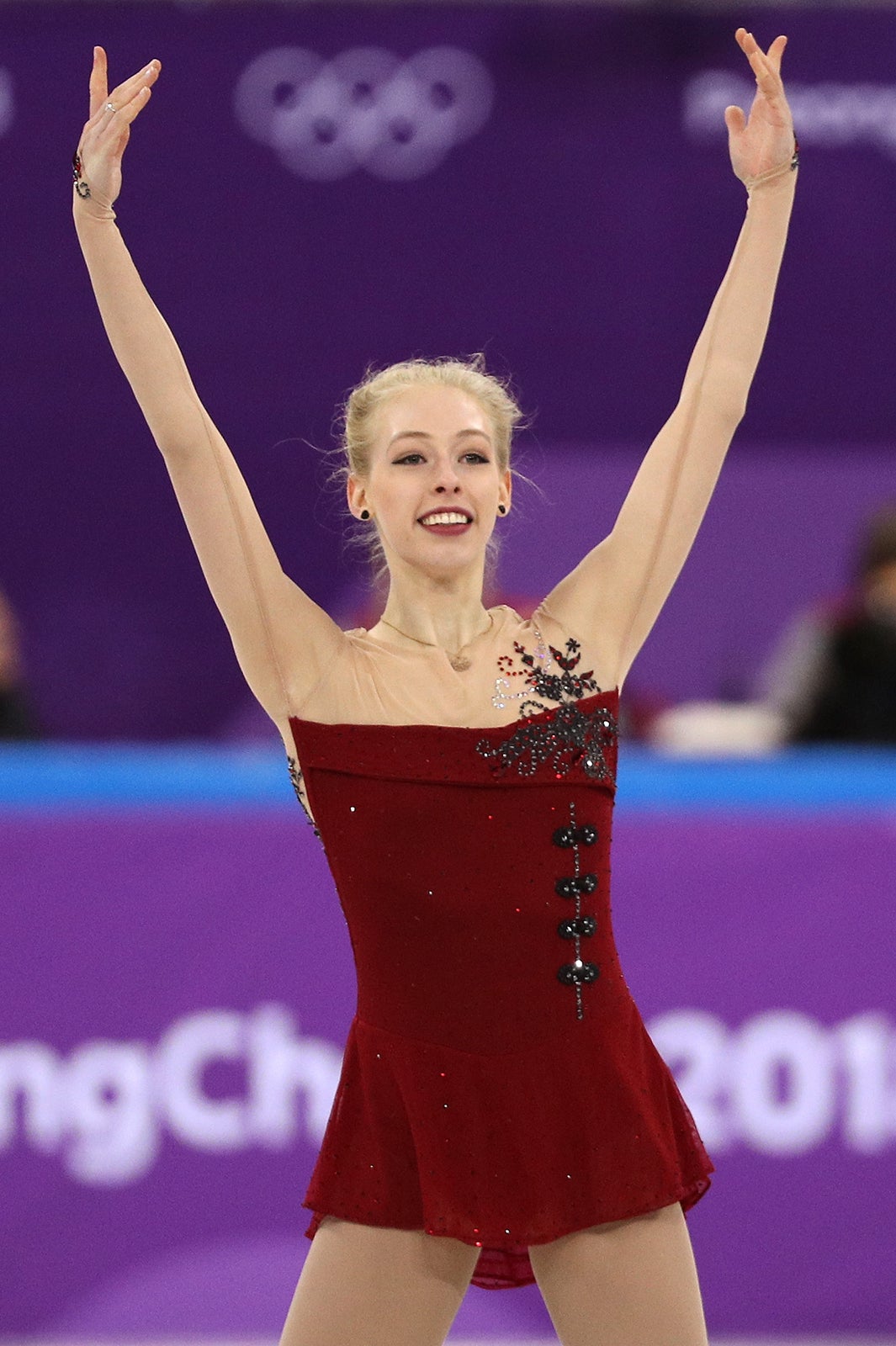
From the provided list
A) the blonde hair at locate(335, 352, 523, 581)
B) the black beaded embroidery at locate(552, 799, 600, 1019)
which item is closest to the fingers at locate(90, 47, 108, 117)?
the blonde hair at locate(335, 352, 523, 581)

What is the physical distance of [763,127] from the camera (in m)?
2.39

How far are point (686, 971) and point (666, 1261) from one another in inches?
62.5

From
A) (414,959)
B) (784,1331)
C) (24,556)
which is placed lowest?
(784,1331)

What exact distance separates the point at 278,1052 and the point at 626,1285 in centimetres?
164

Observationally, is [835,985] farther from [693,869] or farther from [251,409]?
[251,409]

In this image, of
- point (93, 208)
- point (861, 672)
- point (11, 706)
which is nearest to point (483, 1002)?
point (93, 208)

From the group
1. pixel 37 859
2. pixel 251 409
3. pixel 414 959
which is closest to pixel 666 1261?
pixel 414 959

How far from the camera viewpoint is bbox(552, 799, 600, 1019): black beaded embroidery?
2.20 m

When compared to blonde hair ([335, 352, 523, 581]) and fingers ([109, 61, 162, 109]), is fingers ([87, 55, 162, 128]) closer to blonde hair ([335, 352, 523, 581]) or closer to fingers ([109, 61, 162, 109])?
fingers ([109, 61, 162, 109])

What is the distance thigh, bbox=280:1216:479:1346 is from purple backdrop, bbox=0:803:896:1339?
4.94 ft

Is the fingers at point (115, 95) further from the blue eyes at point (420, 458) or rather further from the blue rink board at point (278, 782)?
the blue rink board at point (278, 782)

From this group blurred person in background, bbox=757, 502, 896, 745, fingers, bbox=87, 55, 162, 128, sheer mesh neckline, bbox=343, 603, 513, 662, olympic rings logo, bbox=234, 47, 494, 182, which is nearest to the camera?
fingers, bbox=87, 55, 162, 128

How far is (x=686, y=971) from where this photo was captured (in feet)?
12.2

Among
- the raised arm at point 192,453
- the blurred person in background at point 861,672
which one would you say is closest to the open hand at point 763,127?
the raised arm at point 192,453
